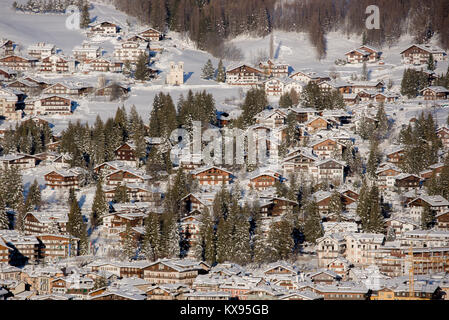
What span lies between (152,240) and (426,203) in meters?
14.2

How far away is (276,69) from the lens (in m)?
75.8

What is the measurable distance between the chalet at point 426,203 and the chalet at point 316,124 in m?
11.2

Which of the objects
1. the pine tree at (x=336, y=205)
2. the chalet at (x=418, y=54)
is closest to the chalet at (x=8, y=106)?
the pine tree at (x=336, y=205)

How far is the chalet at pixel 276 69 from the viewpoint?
75.5 meters

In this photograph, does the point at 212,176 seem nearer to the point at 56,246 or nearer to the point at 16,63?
the point at 56,246

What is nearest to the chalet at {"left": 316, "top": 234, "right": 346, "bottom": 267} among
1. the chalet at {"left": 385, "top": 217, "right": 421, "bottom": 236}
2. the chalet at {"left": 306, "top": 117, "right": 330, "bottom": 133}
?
the chalet at {"left": 385, "top": 217, "right": 421, "bottom": 236}

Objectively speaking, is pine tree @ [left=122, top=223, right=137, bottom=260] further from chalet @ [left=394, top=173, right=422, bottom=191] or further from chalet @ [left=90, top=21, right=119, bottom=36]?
chalet @ [left=90, top=21, right=119, bottom=36]

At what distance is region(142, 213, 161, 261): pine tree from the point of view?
160ft

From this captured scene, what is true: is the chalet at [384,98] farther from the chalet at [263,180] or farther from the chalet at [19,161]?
the chalet at [19,161]

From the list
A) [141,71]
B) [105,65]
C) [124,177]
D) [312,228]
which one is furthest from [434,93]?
[105,65]

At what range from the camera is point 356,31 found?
8612cm
